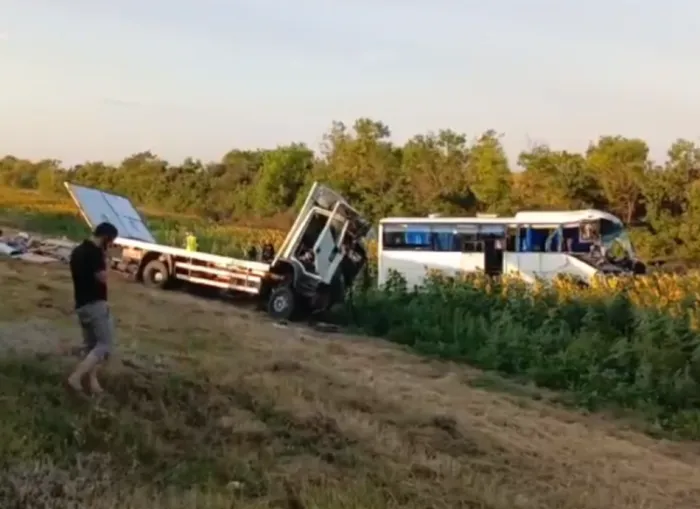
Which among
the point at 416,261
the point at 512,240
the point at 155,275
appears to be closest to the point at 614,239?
the point at 512,240

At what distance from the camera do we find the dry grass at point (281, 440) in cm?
654

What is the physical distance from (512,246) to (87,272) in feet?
70.7

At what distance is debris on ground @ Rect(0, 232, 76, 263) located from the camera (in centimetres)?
2492

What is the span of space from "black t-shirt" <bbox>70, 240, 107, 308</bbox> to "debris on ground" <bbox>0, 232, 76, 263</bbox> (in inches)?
648

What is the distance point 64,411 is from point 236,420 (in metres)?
1.38

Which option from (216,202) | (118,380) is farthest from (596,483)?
(216,202)

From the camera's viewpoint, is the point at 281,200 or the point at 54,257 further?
the point at 281,200

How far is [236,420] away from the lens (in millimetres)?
8289

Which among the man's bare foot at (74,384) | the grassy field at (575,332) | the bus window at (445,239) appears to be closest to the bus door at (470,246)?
the bus window at (445,239)

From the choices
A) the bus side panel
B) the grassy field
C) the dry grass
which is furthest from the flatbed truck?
the bus side panel

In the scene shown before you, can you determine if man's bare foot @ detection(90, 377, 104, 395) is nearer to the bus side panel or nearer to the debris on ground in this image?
the debris on ground

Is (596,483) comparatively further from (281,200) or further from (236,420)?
(281,200)

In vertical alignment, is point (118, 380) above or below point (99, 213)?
below

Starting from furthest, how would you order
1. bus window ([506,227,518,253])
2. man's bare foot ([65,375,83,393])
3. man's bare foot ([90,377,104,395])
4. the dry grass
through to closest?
bus window ([506,227,518,253]) → man's bare foot ([90,377,104,395]) → man's bare foot ([65,375,83,393]) → the dry grass
